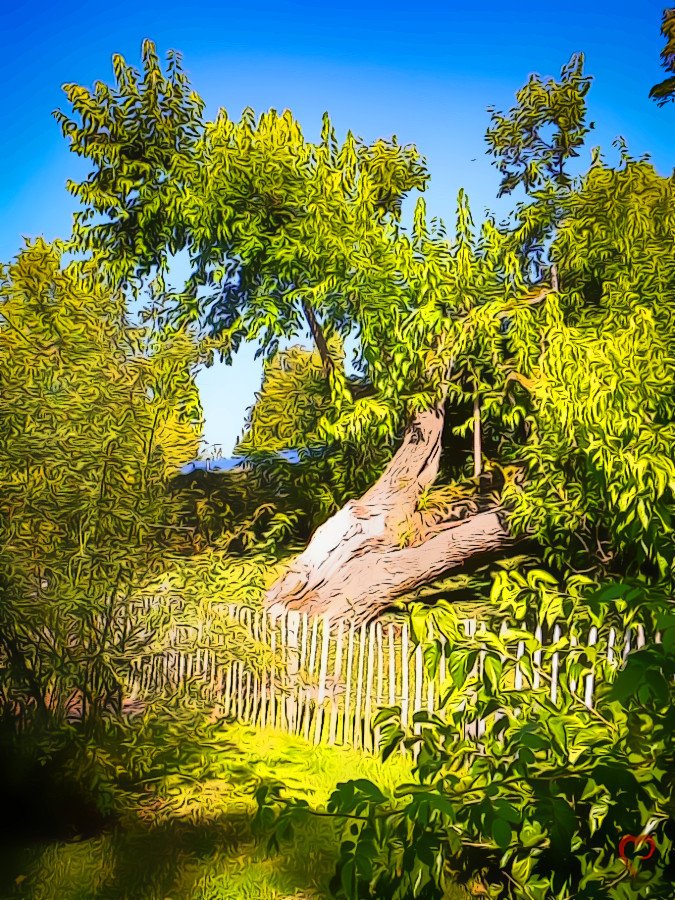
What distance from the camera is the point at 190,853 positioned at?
4129 millimetres

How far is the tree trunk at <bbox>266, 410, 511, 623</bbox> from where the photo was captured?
25.8ft

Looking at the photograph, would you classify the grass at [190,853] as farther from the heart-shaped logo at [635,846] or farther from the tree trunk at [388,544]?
the heart-shaped logo at [635,846]

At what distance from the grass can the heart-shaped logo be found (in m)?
3.00

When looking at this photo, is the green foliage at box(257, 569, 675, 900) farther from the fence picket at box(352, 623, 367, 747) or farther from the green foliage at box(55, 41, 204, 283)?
the green foliage at box(55, 41, 204, 283)

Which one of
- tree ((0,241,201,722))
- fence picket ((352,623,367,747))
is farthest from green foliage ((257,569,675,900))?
fence picket ((352,623,367,747))

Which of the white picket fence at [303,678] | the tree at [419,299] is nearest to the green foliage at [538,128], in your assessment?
the tree at [419,299]

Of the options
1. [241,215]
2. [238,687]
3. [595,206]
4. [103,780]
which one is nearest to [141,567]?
[103,780]

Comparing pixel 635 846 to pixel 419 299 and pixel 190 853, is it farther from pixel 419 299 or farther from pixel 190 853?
pixel 419 299

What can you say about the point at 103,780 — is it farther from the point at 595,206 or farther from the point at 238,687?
the point at 595,206

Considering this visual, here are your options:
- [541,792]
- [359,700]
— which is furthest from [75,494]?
[541,792]

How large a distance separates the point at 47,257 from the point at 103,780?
3.24m

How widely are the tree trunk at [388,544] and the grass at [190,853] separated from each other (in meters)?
2.86

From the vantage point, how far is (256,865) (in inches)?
158

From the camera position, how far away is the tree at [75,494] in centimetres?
414
